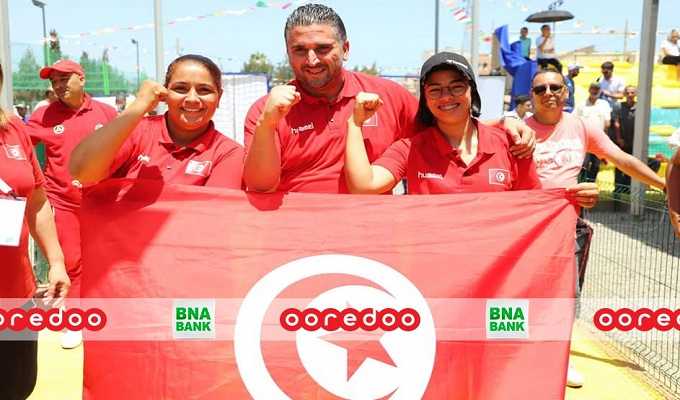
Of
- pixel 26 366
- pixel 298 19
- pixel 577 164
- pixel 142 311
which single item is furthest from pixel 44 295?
pixel 577 164

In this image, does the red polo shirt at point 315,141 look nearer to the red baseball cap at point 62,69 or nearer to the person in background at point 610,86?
the red baseball cap at point 62,69

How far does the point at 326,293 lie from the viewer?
9.23ft

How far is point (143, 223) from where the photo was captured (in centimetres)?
289

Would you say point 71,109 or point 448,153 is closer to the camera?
point 448,153

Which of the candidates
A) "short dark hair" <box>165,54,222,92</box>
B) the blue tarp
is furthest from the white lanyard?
the blue tarp

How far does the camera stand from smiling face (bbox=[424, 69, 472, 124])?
9.71ft

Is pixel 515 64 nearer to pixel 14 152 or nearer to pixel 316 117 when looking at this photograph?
pixel 316 117

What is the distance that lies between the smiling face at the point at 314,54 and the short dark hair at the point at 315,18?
2 centimetres

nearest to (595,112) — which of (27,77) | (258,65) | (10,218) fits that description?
(10,218)

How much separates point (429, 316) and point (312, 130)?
990 millimetres

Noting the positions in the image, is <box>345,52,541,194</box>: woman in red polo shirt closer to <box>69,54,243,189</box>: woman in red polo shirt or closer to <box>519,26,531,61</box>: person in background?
<box>69,54,243,189</box>: woman in red polo shirt

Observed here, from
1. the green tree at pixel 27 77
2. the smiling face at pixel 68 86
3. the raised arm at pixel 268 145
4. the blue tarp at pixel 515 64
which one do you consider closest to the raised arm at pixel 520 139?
the raised arm at pixel 268 145

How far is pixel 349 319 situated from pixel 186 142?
104 centimetres

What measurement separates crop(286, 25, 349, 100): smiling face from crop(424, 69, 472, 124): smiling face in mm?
439
